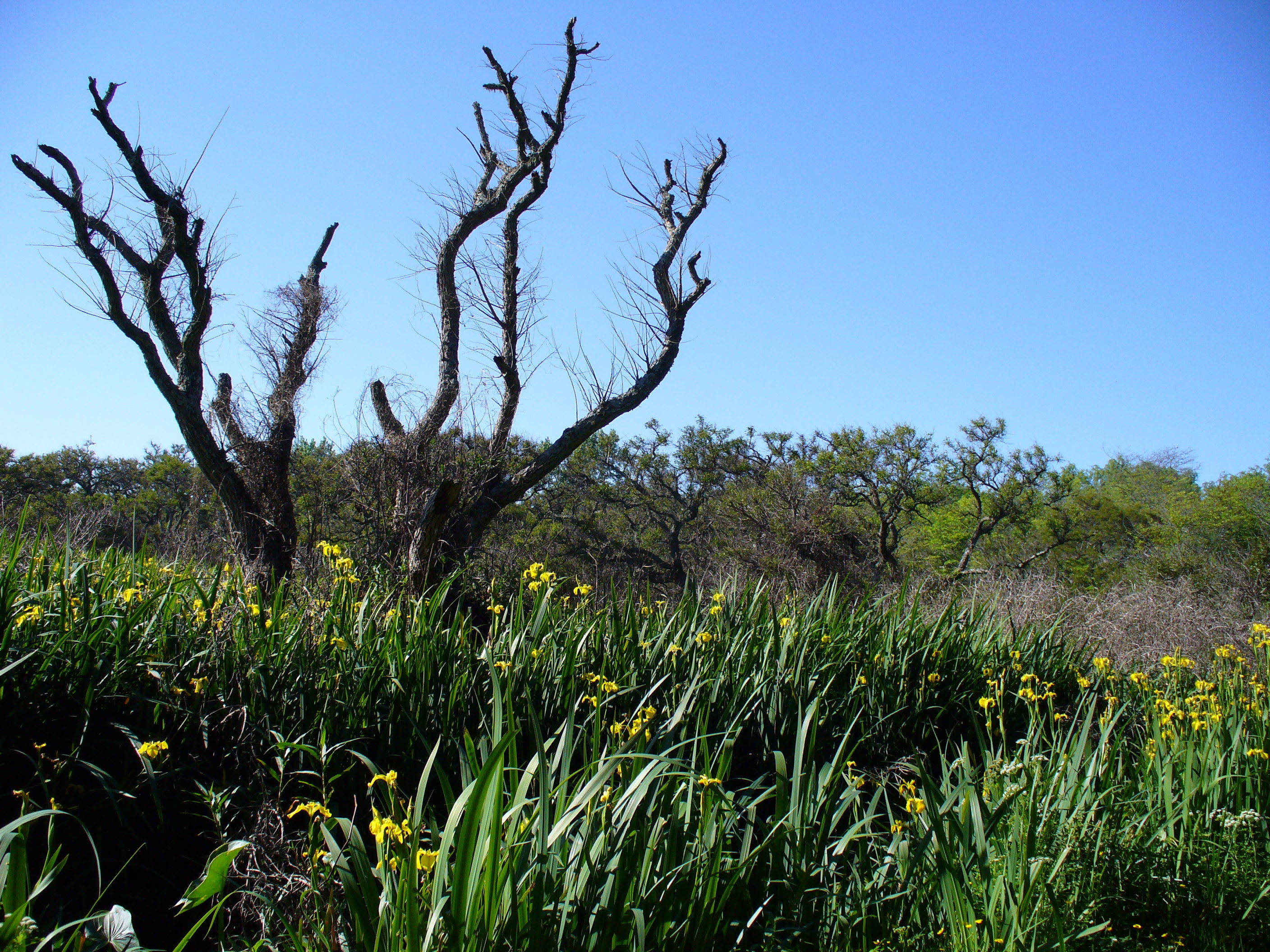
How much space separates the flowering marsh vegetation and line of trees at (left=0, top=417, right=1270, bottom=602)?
10114 mm

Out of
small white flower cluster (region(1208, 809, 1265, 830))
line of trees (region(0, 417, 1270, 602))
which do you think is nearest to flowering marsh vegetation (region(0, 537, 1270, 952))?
small white flower cluster (region(1208, 809, 1265, 830))

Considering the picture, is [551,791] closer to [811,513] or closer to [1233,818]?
[1233,818]

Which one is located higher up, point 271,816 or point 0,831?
point 0,831

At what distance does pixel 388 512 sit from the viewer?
30.3ft

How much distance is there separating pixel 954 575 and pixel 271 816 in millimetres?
14835

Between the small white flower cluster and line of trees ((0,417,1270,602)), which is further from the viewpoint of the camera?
line of trees ((0,417,1270,602))

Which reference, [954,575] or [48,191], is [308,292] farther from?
[954,575]

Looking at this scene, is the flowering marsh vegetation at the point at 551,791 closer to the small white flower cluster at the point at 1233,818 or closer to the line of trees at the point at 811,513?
the small white flower cluster at the point at 1233,818

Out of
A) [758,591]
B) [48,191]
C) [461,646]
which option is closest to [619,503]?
[48,191]

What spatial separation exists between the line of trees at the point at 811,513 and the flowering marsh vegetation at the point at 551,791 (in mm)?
10114

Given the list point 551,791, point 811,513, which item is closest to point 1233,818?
point 551,791

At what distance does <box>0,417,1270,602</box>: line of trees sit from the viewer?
16.0 meters

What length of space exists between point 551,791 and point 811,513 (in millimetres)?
15782

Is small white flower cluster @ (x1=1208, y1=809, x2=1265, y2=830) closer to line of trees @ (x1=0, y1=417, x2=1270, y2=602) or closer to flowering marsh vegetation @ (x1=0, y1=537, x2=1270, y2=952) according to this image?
flowering marsh vegetation @ (x1=0, y1=537, x2=1270, y2=952)
